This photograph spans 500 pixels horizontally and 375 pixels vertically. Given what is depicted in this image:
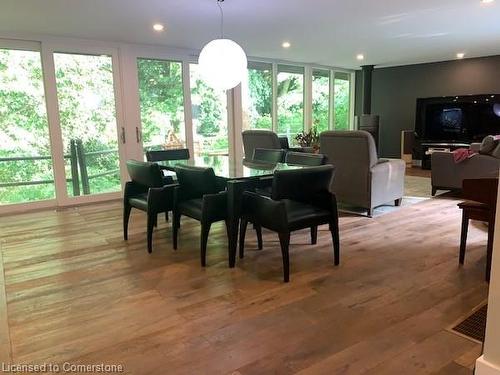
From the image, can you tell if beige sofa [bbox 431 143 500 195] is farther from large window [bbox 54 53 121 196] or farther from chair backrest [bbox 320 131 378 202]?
large window [bbox 54 53 121 196]

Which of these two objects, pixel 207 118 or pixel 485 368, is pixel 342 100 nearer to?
pixel 207 118

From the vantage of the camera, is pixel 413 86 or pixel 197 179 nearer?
pixel 197 179

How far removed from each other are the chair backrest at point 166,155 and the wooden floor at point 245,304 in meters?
0.97

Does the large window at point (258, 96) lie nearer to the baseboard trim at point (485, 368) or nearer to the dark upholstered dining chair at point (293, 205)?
the dark upholstered dining chair at point (293, 205)

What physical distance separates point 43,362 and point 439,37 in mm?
6299

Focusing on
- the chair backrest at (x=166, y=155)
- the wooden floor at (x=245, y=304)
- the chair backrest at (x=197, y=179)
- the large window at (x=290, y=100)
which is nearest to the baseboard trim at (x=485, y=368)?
the wooden floor at (x=245, y=304)

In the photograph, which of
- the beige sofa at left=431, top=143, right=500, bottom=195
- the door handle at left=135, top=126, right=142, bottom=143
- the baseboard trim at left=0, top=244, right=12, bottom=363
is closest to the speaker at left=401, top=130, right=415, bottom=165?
the beige sofa at left=431, top=143, right=500, bottom=195

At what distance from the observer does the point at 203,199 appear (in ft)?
9.27

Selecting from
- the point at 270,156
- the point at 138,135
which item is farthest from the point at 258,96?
the point at 270,156

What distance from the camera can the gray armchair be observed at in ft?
13.8

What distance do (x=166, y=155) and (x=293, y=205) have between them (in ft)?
6.82

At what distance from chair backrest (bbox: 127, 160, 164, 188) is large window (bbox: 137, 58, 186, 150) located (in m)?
2.78

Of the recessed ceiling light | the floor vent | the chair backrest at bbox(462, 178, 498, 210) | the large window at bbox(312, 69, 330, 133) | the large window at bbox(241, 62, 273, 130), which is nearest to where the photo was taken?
the floor vent

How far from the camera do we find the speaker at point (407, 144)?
28.4 ft
